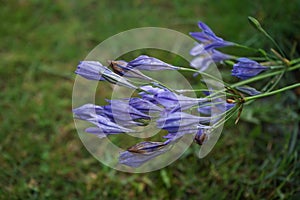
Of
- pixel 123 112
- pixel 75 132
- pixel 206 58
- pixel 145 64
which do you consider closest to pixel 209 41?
pixel 206 58

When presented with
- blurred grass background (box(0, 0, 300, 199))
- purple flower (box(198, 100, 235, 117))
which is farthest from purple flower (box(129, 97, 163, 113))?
blurred grass background (box(0, 0, 300, 199))

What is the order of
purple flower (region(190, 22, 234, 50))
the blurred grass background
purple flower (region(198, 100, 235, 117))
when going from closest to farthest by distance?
purple flower (region(198, 100, 235, 117)) → purple flower (region(190, 22, 234, 50)) → the blurred grass background

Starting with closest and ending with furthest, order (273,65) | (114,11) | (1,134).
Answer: (273,65), (1,134), (114,11)

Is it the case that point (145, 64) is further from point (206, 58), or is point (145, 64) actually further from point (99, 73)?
point (206, 58)

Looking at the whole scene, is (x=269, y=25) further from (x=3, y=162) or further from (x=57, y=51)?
(x=3, y=162)

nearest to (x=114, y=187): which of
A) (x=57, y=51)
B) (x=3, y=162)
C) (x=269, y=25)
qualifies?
(x=3, y=162)

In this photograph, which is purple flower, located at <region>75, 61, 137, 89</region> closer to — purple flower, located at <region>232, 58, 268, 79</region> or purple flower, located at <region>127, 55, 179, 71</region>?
purple flower, located at <region>127, 55, 179, 71</region>
